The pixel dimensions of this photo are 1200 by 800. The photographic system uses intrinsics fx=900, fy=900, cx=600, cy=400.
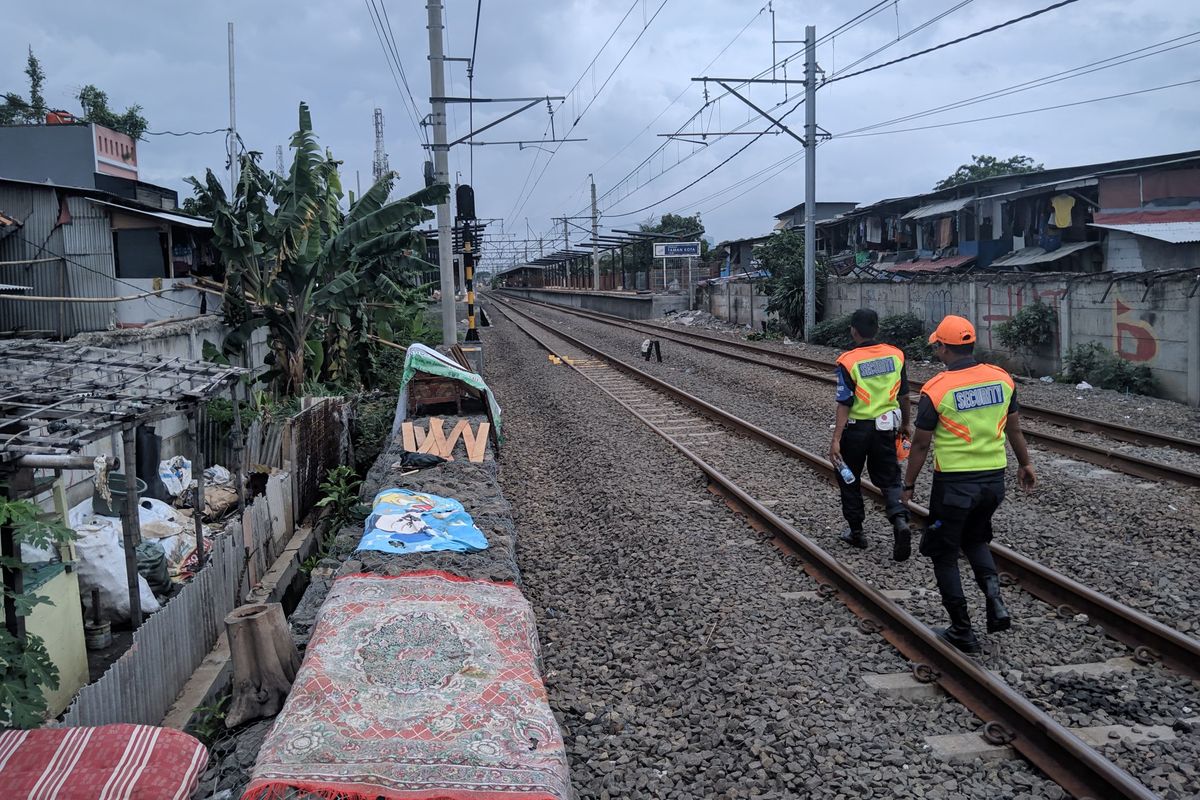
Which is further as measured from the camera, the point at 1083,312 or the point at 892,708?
the point at 1083,312

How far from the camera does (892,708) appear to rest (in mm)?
4645

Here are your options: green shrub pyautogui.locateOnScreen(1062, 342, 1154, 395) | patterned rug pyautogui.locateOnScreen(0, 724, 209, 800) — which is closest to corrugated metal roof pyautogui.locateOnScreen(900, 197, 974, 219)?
green shrub pyautogui.locateOnScreen(1062, 342, 1154, 395)

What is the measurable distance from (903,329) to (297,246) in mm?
14678

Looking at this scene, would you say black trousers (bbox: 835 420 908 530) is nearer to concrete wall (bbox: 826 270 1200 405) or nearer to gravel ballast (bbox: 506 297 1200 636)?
gravel ballast (bbox: 506 297 1200 636)

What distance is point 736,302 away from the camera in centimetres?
3603

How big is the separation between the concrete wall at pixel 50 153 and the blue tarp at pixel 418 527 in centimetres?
1974

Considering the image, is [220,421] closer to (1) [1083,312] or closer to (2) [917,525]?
(2) [917,525]

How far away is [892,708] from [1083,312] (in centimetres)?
1400

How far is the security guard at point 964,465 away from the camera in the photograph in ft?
16.6

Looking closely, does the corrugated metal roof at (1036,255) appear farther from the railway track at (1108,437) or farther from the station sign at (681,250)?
the station sign at (681,250)

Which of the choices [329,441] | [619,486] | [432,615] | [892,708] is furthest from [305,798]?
[329,441]

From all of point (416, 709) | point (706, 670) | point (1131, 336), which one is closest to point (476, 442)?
point (706, 670)

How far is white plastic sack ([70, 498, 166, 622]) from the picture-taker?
7.14 meters

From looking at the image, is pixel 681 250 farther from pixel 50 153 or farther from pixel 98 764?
pixel 98 764
